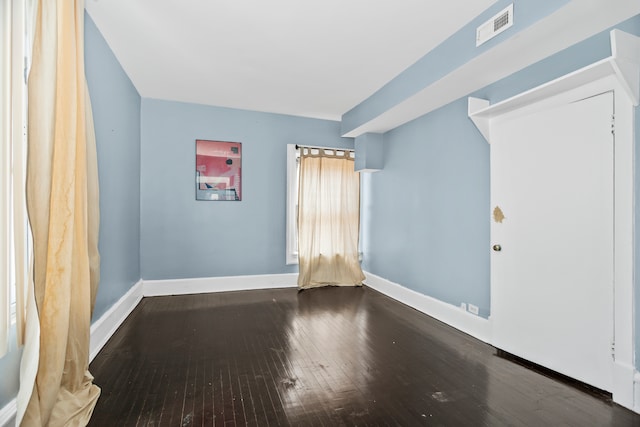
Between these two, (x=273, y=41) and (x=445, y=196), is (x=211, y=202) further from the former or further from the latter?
(x=445, y=196)

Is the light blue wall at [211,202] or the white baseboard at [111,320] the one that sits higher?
the light blue wall at [211,202]

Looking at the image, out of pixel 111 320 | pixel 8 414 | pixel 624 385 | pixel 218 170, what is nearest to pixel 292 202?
pixel 218 170

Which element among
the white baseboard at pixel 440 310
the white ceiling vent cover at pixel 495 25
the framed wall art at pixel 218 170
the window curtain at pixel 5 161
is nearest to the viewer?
the window curtain at pixel 5 161

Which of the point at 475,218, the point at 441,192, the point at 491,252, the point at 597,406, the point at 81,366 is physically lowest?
the point at 597,406

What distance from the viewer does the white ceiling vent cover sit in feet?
7.11

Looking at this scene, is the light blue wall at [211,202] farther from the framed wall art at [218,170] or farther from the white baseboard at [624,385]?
the white baseboard at [624,385]

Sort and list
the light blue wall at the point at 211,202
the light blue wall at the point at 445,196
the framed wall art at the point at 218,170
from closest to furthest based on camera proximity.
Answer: the light blue wall at the point at 445,196
the light blue wall at the point at 211,202
the framed wall art at the point at 218,170

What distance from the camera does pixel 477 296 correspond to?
322 centimetres

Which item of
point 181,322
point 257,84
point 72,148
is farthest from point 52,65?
point 181,322

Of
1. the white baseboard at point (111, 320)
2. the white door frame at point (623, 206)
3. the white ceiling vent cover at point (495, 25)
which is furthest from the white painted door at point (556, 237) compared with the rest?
the white baseboard at point (111, 320)

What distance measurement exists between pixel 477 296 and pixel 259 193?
10.9ft

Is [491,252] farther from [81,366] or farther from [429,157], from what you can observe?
[81,366]

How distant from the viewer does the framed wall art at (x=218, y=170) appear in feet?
15.3

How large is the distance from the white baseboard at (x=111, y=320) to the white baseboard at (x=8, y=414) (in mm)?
910
